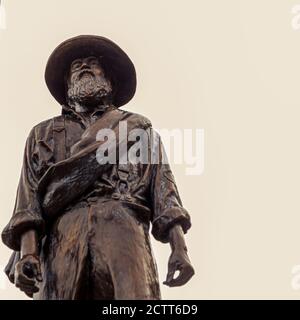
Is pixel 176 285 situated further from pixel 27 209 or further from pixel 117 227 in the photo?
pixel 27 209

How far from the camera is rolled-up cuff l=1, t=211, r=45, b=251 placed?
6.28m

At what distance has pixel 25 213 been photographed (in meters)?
6.33

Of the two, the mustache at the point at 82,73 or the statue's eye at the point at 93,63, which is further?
the statue's eye at the point at 93,63

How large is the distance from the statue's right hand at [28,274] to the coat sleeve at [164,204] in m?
1.00

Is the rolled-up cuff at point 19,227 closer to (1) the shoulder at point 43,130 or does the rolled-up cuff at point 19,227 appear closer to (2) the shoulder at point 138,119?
(1) the shoulder at point 43,130

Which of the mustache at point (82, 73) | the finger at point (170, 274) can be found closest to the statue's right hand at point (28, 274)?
the finger at point (170, 274)

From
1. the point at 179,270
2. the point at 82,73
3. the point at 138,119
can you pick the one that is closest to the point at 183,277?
the point at 179,270

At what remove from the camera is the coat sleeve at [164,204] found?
6402 mm

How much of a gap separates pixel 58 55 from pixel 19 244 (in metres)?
2.13

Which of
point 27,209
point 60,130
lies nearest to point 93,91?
point 60,130

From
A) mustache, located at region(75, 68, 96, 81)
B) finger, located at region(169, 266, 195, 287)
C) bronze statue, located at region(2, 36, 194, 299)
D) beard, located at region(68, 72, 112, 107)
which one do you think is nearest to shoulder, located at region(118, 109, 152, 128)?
bronze statue, located at region(2, 36, 194, 299)

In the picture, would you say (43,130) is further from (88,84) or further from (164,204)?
(164,204)

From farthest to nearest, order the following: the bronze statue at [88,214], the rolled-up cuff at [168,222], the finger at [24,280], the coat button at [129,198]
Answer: the coat button at [129,198] < the rolled-up cuff at [168,222] < the bronze statue at [88,214] < the finger at [24,280]

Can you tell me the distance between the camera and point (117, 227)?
20.5 ft
